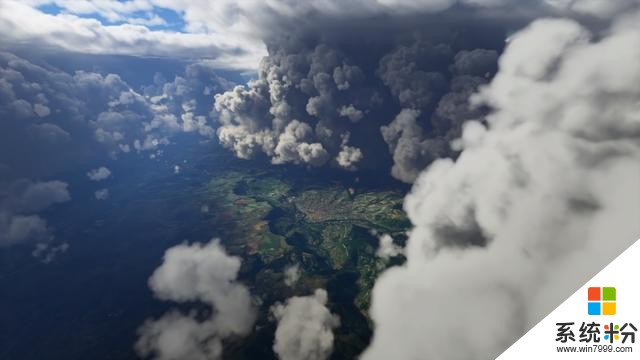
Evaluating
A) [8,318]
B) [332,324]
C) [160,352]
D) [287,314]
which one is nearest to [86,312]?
[8,318]

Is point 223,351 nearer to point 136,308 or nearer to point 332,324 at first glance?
point 332,324

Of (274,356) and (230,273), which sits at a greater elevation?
(230,273)

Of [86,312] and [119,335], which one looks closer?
[119,335]

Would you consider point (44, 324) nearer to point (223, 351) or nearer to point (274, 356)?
point (223, 351)

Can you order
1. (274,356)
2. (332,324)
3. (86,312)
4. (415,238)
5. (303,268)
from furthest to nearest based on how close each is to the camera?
(303,268) < (86,312) < (332,324) < (274,356) < (415,238)

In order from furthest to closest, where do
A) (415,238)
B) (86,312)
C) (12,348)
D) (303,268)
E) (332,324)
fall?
(303,268) < (86,312) < (12,348) < (332,324) < (415,238)

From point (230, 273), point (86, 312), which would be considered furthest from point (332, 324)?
point (86, 312)

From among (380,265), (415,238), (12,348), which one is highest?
(415,238)

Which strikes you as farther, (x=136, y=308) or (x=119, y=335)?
(x=136, y=308)

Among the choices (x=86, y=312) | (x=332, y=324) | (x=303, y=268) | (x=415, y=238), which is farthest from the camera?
(x=303, y=268)
